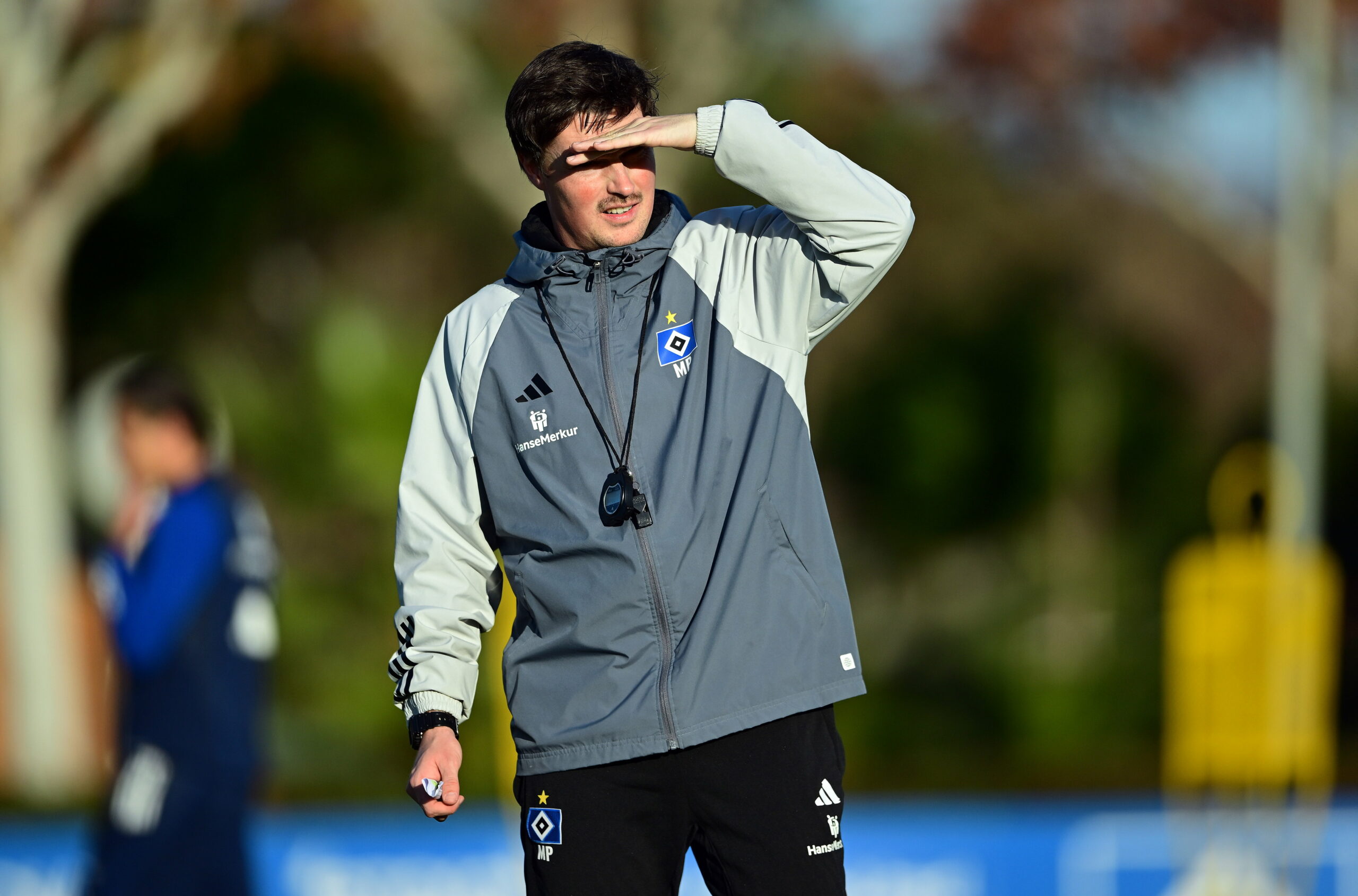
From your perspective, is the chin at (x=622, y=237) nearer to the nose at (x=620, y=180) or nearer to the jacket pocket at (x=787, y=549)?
the nose at (x=620, y=180)

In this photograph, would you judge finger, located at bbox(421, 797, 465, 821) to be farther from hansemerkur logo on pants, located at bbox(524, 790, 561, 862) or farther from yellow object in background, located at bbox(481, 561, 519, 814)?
yellow object in background, located at bbox(481, 561, 519, 814)

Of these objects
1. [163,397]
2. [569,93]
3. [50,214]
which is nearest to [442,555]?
[569,93]

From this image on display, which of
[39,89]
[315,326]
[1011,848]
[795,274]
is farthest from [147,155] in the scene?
[795,274]

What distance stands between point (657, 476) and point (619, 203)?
19.3 inches

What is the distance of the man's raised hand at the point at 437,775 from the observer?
104 inches

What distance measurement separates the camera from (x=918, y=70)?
50.0ft

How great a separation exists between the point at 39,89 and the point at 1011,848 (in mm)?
10525

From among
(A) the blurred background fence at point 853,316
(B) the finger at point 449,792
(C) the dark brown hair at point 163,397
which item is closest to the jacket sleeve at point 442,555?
(B) the finger at point 449,792

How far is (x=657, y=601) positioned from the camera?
2600 mm

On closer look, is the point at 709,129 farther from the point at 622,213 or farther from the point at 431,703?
the point at 431,703

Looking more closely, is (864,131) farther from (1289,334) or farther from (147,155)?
(147,155)

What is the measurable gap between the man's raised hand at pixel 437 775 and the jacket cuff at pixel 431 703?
76 millimetres

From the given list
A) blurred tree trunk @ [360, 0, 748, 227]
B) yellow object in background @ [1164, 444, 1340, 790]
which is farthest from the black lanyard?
blurred tree trunk @ [360, 0, 748, 227]

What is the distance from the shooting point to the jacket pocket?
105 inches
